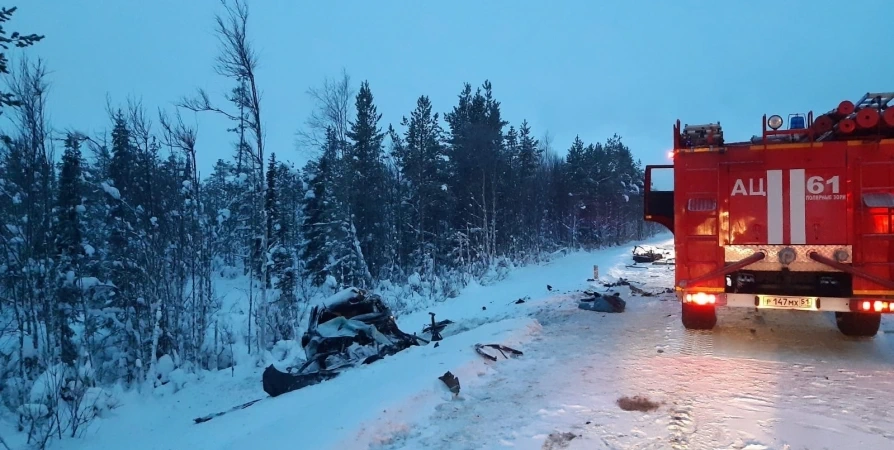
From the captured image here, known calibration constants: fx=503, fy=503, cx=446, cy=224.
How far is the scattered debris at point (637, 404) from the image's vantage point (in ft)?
15.6

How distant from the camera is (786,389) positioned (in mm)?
5293

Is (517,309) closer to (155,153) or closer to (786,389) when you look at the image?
(786,389)

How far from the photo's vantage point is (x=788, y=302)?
6840 mm

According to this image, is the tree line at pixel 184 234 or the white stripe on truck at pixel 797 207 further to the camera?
the tree line at pixel 184 234

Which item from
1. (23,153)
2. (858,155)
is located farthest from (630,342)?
(23,153)

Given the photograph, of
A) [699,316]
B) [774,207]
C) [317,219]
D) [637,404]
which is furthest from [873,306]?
[317,219]

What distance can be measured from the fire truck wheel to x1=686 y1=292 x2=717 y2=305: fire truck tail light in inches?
24.2

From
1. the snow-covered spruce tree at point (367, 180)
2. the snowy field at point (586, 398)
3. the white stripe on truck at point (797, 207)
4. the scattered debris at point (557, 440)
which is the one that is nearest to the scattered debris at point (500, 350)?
the snowy field at point (586, 398)

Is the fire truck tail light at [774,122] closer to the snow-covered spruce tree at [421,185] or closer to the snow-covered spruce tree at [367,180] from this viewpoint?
the snow-covered spruce tree at [367,180]

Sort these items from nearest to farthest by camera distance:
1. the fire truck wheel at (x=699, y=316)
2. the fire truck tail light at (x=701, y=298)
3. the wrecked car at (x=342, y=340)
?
the wrecked car at (x=342, y=340), the fire truck tail light at (x=701, y=298), the fire truck wheel at (x=699, y=316)

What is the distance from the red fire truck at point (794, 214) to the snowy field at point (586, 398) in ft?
2.78

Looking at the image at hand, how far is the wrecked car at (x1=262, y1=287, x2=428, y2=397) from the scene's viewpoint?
712 centimetres

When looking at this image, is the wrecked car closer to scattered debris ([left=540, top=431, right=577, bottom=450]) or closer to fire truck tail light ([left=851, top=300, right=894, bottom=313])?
scattered debris ([left=540, top=431, right=577, bottom=450])

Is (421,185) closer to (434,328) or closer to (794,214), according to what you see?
(434,328)
